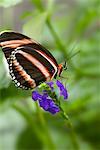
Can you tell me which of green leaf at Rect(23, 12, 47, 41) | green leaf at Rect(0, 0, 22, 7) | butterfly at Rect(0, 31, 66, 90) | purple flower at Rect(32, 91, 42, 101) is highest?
green leaf at Rect(0, 0, 22, 7)

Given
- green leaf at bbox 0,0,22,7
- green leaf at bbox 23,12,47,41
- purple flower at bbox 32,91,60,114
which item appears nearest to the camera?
purple flower at bbox 32,91,60,114

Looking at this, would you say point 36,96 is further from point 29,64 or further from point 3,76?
point 3,76

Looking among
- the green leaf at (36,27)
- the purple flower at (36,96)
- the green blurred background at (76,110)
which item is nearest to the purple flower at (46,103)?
the purple flower at (36,96)

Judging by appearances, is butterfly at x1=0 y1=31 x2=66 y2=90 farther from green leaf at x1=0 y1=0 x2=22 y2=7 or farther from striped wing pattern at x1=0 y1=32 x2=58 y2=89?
green leaf at x1=0 y1=0 x2=22 y2=7

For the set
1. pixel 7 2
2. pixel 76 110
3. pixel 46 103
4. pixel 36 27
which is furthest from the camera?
pixel 76 110

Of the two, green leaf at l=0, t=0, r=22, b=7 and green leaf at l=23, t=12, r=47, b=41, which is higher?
green leaf at l=0, t=0, r=22, b=7

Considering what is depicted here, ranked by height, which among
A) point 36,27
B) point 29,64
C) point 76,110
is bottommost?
point 76,110

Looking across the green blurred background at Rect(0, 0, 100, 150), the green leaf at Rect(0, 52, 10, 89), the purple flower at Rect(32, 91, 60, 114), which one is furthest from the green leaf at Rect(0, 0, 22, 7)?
the green blurred background at Rect(0, 0, 100, 150)

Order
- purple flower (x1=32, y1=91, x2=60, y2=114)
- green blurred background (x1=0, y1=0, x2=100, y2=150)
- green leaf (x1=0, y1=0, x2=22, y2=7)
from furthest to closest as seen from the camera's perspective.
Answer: green blurred background (x1=0, y1=0, x2=100, y2=150) → green leaf (x1=0, y1=0, x2=22, y2=7) → purple flower (x1=32, y1=91, x2=60, y2=114)

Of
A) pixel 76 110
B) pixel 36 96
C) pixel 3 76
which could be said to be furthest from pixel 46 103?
pixel 76 110
